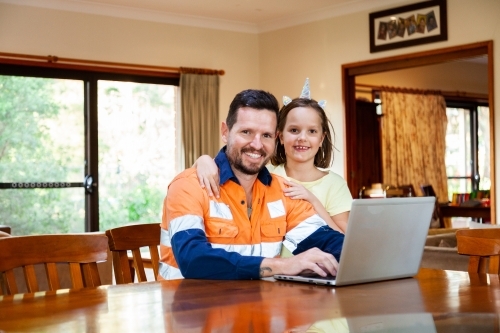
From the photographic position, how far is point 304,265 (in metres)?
2.18

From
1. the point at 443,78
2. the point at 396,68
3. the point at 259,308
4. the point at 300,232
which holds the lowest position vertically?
the point at 259,308

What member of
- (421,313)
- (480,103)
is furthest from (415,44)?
(421,313)

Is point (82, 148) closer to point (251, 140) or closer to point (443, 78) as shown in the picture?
point (251, 140)

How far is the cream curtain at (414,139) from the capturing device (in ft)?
33.1

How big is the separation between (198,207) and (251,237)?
8.2 inches

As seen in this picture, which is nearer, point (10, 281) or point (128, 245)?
point (10, 281)

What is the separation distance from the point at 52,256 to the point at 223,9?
6.00 m

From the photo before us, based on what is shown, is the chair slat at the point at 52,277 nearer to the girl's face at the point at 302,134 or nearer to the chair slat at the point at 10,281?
the chair slat at the point at 10,281

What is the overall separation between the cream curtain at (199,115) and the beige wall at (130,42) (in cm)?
16

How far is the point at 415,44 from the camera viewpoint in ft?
23.6

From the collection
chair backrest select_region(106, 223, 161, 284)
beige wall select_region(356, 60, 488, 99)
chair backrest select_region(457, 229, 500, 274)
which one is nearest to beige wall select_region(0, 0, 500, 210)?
beige wall select_region(356, 60, 488, 99)

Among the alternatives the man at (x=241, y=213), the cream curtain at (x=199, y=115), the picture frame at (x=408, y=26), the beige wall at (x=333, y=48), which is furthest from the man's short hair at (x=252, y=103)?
the cream curtain at (x=199, y=115)

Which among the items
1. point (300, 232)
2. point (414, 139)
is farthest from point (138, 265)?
point (414, 139)

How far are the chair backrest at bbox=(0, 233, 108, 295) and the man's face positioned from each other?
518 millimetres
